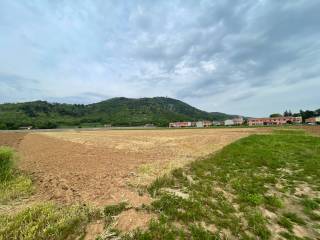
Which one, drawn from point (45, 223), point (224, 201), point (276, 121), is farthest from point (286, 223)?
point (276, 121)

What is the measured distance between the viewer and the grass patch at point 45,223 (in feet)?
14.6

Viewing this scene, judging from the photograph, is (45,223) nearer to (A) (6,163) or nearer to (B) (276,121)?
(A) (6,163)

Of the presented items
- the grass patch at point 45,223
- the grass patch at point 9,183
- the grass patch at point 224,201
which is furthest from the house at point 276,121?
the grass patch at point 45,223

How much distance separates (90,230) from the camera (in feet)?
15.3

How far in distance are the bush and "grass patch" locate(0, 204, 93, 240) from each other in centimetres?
404

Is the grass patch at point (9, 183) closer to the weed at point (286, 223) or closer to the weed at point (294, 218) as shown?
the weed at point (286, 223)

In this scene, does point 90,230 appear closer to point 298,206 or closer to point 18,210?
point 18,210

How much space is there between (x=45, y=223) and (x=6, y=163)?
5.56m

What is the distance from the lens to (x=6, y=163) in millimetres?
8734

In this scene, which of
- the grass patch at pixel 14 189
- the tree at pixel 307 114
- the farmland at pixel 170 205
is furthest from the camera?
the tree at pixel 307 114

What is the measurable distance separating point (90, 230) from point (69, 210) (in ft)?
4.43

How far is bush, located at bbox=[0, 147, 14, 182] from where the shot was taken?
842 cm

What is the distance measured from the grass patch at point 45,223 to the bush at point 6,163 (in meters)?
4.04

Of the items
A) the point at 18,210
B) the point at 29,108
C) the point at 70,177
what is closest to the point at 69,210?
the point at 18,210
